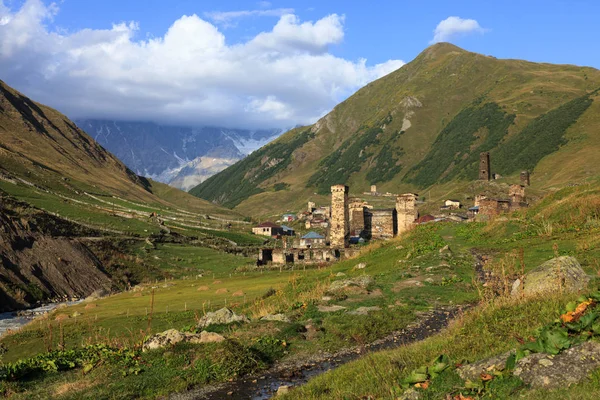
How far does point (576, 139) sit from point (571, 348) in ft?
634

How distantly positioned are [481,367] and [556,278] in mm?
7968

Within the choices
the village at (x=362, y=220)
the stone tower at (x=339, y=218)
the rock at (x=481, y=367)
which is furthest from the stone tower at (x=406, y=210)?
the rock at (x=481, y=367)

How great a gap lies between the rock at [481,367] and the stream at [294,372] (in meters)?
5.72

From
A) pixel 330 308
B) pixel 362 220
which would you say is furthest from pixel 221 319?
pixel 362 220

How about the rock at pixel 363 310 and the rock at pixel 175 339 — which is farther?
the rock at pixel 363 310

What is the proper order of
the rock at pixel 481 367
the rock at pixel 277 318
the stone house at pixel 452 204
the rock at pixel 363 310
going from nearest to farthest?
the rock at pixel 481 367 → the rock at pixel 277 318 → the rock at pixel 363 310 → the stone house at pixel 452 204

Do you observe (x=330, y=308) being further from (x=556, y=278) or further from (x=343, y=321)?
(x=556, y=278)

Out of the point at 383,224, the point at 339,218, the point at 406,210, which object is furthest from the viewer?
the point at 383,224

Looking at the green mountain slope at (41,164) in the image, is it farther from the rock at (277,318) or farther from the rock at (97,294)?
the rock at (277,318)

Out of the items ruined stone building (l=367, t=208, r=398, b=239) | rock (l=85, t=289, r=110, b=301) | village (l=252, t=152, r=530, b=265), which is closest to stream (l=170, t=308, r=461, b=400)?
village (l=252, t=152, r=530, b=265)

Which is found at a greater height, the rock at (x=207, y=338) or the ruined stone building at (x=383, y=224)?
the ruined stone building at (x=383, y=224)

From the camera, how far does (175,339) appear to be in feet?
61.3

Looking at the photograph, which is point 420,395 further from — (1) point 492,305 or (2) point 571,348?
(1) point 492,305

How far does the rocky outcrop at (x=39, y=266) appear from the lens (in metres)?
57.5
